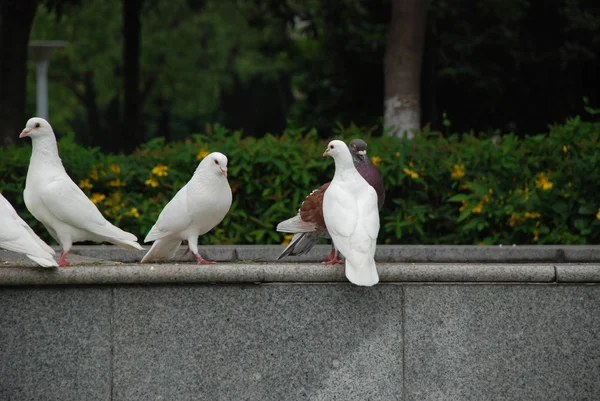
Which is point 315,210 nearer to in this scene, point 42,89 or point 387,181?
point 387,181

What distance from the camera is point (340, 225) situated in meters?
5.23

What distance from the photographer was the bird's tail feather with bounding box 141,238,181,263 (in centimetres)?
600

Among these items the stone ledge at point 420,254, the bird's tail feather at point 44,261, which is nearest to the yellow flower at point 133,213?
the stone ledge at point 420,254

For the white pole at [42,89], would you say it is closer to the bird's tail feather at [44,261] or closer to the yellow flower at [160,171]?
the yellow flower at [160,171]

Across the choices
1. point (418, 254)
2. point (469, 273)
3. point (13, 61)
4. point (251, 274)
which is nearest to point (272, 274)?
point (251, 274)

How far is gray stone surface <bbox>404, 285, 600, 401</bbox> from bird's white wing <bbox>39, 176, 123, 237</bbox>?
183 centimetres

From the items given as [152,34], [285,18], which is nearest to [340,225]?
[285,18]

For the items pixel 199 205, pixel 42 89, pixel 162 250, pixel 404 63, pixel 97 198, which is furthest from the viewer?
pixel 42 89

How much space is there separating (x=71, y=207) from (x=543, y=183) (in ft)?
13.0

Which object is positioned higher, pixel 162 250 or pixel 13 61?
pixel 162 250

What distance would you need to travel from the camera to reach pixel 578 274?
524 centimetres

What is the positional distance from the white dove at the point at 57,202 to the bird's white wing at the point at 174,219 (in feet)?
0.53

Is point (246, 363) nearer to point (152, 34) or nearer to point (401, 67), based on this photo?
point (401, 67)

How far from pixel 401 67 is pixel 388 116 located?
0.51 meters
